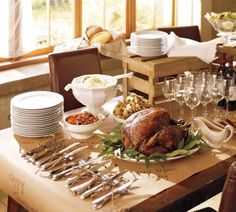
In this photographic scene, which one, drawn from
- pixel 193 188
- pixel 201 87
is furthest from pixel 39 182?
pixel 201 87

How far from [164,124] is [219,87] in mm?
468

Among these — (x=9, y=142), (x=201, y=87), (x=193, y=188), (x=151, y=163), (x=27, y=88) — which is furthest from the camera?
(x=27, y=88)

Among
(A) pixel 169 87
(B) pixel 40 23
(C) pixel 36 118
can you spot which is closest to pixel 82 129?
(C) pixel 36 118

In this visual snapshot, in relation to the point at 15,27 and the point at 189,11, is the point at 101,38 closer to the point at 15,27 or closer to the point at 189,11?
the point at 15,27

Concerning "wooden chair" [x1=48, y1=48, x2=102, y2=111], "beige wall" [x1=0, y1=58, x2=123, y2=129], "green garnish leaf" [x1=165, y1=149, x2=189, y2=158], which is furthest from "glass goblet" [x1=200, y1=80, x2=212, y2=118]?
"beige wall" [x1=0, y1=58, x2=123, y2=129]

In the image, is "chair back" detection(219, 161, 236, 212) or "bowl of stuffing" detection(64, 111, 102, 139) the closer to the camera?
"chair back" detection(219, 161, 236, 212)

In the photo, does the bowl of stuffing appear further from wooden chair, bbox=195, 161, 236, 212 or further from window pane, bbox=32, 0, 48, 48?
window pane, bbox=32, 0, 48, 48

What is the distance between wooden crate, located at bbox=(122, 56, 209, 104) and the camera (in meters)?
2.04

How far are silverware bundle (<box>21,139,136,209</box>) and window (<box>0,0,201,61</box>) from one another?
1447 millimetres

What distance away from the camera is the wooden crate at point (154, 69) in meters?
2.04

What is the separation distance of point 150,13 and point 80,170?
2655 mm

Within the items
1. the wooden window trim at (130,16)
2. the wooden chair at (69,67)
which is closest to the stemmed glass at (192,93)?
the wooden chair at (69,67)

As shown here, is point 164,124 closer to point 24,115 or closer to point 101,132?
point 101,132

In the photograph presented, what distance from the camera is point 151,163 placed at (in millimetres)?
1589
